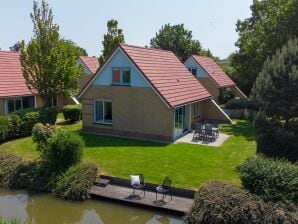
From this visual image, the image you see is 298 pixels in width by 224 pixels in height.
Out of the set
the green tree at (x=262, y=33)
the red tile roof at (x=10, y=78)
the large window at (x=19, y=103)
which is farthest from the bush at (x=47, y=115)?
the green tree at (x=262, y=33)

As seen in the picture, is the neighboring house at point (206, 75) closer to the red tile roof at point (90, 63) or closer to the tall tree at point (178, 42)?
the red tile roof at point (90, 63)

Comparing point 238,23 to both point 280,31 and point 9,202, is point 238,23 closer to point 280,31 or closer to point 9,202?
point 280,31

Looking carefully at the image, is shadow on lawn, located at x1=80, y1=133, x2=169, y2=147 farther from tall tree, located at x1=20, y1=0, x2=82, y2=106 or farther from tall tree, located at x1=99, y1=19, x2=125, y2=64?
tall tree, located at x1=99, y1=19, x2=125, y2=64

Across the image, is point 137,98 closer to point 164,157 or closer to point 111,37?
point 164,157

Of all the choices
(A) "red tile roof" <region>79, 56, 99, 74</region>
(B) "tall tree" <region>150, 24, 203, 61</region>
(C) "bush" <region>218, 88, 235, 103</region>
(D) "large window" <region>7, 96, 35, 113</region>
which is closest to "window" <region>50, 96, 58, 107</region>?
(D) "large window" <region>7, 96, 35, 113</region>

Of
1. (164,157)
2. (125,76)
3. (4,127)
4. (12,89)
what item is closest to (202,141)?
(164,157)

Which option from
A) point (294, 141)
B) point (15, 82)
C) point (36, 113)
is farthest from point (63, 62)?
point (294, 141)
